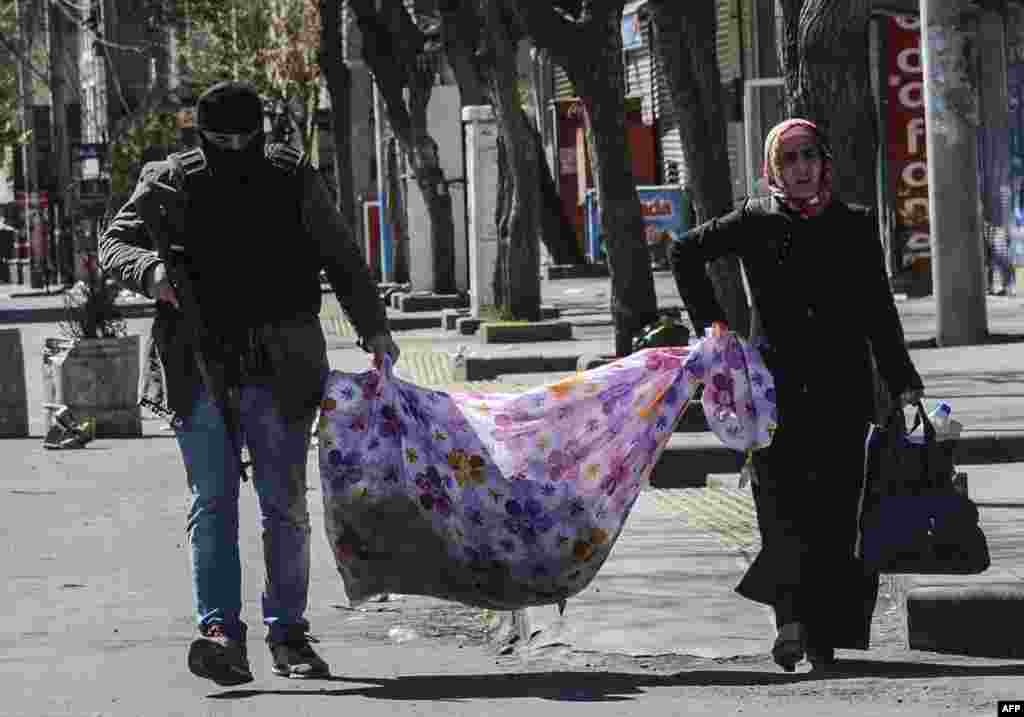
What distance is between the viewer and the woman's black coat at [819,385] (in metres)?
8.05

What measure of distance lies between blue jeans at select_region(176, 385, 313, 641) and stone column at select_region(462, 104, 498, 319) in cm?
1885

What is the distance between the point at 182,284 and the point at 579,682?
1581 millimetres

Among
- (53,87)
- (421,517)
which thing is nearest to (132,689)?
(421,517)


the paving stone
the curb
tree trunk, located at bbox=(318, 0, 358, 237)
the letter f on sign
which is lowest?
the curb

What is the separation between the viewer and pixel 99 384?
766 inches

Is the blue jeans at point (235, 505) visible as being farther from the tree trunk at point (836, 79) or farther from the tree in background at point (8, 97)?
the tree in background at point (8, 97)

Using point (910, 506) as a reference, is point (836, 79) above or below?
above

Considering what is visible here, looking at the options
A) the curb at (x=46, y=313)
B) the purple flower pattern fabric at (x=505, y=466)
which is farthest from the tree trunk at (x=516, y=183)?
the purple flower pattern fabric at (x=505, y=466)

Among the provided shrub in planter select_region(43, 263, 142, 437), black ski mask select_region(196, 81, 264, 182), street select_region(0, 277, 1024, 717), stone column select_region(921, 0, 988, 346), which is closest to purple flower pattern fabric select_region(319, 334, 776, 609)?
street select_region(0, 277, 1024, 717)

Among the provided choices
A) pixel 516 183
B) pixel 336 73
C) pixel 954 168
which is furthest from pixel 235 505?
pixel 336 73

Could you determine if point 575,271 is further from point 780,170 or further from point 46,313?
point 780,170

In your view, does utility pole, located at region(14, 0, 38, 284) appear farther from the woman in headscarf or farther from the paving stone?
the woman in headscarf

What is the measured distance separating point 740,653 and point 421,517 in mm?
1035

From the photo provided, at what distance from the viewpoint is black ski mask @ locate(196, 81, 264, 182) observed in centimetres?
802
